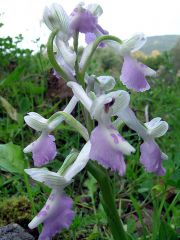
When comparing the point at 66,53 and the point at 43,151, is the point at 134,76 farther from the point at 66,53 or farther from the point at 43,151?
the point at 43,151

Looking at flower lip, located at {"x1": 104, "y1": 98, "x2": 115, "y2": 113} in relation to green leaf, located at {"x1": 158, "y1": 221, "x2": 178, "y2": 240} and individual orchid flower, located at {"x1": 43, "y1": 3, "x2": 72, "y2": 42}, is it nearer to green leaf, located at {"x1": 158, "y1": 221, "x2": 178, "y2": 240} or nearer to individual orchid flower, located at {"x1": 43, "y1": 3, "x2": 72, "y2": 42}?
individual orchid flower, located at {"x1": 43, "y1": 3, "x2": 72, "y2": 42}

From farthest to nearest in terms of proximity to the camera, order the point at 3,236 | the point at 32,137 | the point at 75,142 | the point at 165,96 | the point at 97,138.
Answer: the point at 165,96 → the point at 32,137 → the point at 75,142 → the point at 3,236 → the point at 97,138

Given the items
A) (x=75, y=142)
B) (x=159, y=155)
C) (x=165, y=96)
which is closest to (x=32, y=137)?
(x=75, y=142)

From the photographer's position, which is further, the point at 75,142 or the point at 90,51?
the point at 75,142

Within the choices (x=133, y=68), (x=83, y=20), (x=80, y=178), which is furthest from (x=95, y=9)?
(x=80, y=178)

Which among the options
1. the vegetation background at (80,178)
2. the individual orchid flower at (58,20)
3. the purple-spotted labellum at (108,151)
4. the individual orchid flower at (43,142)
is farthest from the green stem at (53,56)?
the vegetation background at (80,178)

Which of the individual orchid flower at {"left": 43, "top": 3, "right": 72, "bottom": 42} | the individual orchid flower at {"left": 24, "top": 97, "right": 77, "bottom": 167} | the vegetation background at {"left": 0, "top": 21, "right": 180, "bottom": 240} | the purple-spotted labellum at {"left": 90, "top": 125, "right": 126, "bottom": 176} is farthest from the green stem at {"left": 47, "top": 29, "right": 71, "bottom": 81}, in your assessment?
the vegetation background at {"left": 0, "top": 21, "right": 180, "bottom": 240}

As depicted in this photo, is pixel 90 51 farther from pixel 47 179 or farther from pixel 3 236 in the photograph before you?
pixel 3 236
